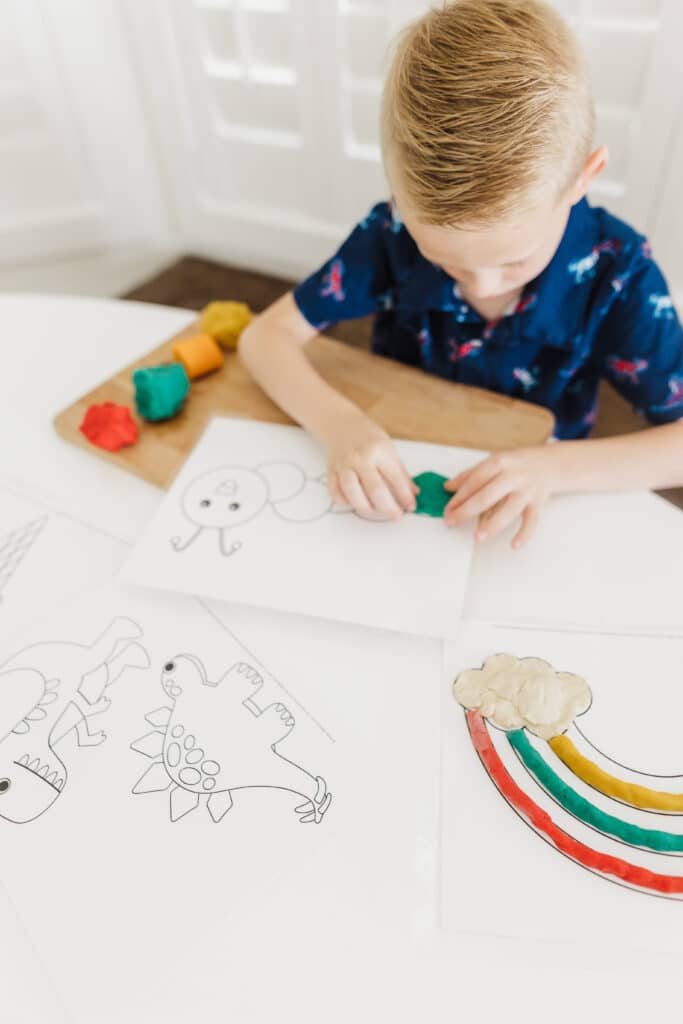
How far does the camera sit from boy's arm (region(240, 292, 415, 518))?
0.60 m

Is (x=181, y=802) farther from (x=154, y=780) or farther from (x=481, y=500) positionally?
(x=481, y=500)

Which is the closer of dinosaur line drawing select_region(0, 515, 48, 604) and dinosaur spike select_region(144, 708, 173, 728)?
dinosaur spike select_region(144, 708, 173, 728)

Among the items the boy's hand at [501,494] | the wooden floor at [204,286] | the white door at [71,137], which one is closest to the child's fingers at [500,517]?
the boy's hand at [501,494]

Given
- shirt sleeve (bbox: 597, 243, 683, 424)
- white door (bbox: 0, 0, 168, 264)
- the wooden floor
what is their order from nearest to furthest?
1. shirt sleeve (bbox: 597, 243, 683, 424)
2. white door (bbox: 0, 0, 168, 264)
3. the wooden floor

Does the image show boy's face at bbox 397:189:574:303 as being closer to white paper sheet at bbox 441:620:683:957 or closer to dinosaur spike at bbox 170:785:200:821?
white paper sheet at bbox 441:620:683:957

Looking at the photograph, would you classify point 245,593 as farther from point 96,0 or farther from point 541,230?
Result: point 96,0

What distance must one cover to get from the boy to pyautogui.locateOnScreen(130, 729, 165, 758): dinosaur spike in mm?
232

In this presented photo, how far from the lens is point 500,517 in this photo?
0.57 meters

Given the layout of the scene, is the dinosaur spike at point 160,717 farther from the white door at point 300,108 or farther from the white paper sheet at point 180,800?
the white door at point 300,108

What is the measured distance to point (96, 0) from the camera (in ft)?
4.94

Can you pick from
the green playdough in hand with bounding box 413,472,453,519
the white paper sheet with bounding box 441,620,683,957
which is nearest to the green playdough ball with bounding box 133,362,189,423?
the green playdough in hand with bounding box 413,472,453,519

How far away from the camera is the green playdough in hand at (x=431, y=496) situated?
Answer: 596 mm

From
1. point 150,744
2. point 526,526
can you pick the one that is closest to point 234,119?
point 526,526

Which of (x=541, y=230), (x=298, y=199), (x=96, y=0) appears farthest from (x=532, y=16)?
(x=96, y=0)
